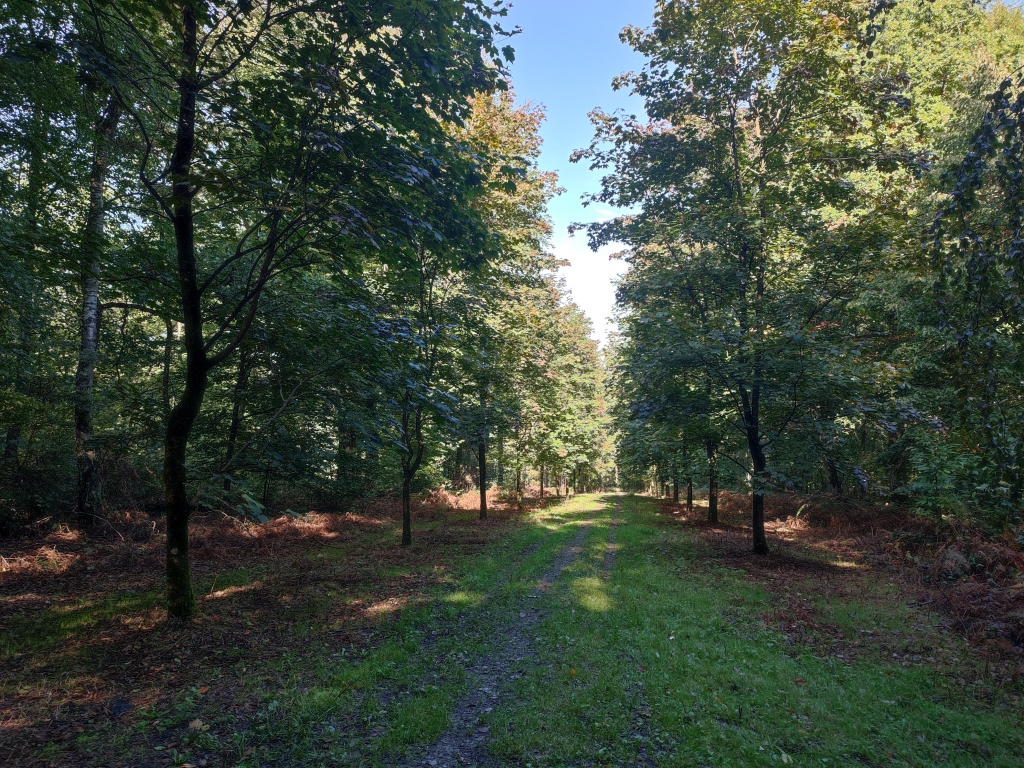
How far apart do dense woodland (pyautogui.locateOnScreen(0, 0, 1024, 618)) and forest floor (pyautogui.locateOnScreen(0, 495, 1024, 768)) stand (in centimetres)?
202

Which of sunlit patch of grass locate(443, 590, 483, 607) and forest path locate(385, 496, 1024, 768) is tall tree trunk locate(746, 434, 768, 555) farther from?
sunlit patch of grass locate(443, 590, 483, 607)

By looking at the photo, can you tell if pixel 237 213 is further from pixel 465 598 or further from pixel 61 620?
pixel 465 598

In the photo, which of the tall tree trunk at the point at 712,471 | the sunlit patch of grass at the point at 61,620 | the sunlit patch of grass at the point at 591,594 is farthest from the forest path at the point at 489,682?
the tall tree trunk at the point at 712,471

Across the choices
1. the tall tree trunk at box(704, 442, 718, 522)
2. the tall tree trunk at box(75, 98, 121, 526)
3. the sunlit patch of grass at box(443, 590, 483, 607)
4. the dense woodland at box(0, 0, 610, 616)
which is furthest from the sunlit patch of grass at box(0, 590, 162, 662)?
the tall tree trunk at box(704, 442, 718, 522)

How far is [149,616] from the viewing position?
714 cm

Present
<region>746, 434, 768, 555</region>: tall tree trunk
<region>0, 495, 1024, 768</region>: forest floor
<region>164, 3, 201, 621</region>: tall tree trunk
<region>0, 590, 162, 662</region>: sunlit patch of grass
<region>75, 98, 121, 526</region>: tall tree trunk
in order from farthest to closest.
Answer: <region>746, 434, 768, 555</region>: tall tree trunk → <region>75, 98, 121, 526</region>: tall tree trunk → <region>164, 3, 201, 621</region>: tall tree trunk → <region>0, 590, 162, 662</region>: sunlit patch of grass → <region>0, 495, 1024, 768</region>: forest floor

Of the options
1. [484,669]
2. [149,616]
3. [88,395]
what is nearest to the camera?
[484,669]

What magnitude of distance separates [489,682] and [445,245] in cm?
647

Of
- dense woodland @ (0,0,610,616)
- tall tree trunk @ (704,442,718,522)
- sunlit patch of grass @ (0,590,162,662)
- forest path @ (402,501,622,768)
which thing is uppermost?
dense woodland @ (0,0,610,616)

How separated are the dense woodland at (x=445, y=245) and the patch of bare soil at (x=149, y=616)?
1288mm

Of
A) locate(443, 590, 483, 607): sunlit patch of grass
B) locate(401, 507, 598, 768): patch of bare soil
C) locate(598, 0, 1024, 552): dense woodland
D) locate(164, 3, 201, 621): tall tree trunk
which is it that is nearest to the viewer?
locate(401, 507, 598, 768): patch of bare soil

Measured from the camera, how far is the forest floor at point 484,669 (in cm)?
444

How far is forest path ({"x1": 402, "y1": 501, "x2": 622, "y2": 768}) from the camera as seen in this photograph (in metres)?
4.34

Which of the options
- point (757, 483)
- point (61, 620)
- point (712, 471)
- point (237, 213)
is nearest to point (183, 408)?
point (237, 213)
